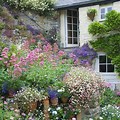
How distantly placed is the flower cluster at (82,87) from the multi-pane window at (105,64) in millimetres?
6338

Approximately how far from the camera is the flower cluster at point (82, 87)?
19.7 ft

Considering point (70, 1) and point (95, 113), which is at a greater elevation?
point (70, 1)

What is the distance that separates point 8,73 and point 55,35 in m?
8.31

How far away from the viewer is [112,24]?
1184cm

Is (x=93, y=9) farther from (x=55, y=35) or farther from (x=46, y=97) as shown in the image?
Answer: (x=46, y=97)

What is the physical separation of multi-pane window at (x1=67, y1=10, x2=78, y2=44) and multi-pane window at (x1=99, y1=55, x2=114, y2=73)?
2511 millimetres

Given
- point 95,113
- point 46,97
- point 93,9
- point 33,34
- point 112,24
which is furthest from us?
point 33,34

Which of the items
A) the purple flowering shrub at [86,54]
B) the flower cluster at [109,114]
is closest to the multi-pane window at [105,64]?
the purple flowering shrub at [86,54]

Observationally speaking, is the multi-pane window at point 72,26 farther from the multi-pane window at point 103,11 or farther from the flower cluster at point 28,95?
the flower cluster at point 28,95

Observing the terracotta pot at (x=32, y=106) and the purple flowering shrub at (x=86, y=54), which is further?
the purple flowering shrub at (x=86, y=54)

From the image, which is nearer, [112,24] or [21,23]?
[112,24]

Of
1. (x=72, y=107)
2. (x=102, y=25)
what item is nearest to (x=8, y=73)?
(x=72, y=107)

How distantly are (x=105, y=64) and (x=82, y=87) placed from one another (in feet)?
22.4

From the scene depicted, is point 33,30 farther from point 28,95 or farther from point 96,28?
point 28,95
